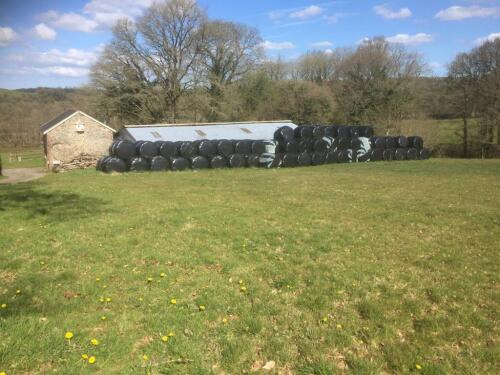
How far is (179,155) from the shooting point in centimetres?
2006

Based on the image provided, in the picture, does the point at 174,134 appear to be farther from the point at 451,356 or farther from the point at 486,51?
the point at 486,51

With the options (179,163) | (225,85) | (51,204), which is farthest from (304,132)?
(225,85)

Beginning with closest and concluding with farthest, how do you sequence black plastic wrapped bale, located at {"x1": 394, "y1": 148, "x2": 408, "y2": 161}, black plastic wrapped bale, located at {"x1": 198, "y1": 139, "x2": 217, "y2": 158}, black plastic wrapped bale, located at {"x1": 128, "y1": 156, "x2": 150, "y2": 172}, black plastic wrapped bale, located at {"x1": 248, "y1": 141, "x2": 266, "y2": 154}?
black plastic wrapped bale, located at {"x1": 128, "y1": 156, "x2": 150, "y2": 172} → black plastic wrapped bale, located at {"x1": 198, "y1": 139, "x2": 217, "y2": 158} → black plastic wrapped bale, located at {"x1": 248, "y1": 141, "x2": 266, "y2": 154} → black plastic wrapped bale, located at {"x1": 394, "y1": 148, "x2": 408, "y2": 161}

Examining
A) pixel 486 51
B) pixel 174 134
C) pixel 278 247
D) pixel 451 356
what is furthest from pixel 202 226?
pixel 486 51

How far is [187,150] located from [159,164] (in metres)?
1.64

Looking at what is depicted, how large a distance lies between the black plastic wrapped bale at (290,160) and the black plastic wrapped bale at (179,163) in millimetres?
5323

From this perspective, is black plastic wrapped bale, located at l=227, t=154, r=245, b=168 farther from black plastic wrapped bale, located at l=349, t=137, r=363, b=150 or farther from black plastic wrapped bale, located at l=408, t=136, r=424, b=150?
black plastic wrapped bale, located at l=408, t=136, r=424, b=150

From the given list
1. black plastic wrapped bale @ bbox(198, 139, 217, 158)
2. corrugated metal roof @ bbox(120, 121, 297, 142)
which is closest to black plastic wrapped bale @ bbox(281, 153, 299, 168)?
corrugated metal roof @ bbox(120, 121, 297, 142)

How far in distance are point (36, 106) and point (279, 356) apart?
42842 mm

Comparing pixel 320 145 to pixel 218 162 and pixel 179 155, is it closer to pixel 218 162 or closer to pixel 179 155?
pixel 218 162

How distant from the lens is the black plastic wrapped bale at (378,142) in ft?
78.7

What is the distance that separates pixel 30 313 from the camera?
4.28 m

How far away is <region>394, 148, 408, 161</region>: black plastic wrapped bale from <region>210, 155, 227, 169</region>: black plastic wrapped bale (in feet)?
37.2

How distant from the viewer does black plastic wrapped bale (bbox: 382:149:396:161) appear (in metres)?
24.2
